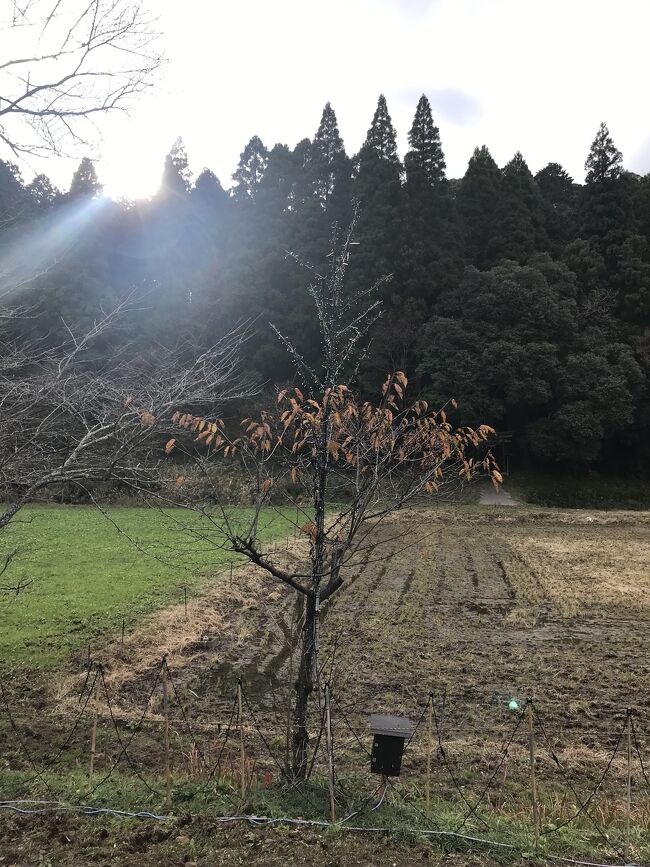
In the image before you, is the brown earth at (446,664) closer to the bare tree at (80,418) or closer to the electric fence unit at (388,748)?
the electric fence unit at (388,748)

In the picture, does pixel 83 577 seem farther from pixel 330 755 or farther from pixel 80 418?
pixel 330 755

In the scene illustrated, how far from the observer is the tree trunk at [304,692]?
3623mm

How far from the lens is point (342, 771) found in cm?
439

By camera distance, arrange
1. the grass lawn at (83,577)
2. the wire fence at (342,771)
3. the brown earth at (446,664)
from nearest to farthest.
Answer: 1. the wire fence at (342,771)
2. the brown earth at (446,664)
3. the grass lawn at (83,577)

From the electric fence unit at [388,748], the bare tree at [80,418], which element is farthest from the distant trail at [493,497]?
the electric fence unit at [388,748]

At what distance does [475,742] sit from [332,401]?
11.7 feet

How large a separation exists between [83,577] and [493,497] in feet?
54.9

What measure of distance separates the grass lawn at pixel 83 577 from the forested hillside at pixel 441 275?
8179mm

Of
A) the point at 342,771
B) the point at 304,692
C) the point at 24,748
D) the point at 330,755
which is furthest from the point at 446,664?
the point at 24,748

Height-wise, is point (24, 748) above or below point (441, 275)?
below

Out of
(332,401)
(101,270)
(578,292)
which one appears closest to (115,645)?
(332,401)

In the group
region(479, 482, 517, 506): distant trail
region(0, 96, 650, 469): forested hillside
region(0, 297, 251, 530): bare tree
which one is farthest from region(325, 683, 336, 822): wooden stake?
region(479, 482, 517, 506): distant trail

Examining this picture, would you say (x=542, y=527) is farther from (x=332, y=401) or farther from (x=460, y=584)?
(x=332, y=401)

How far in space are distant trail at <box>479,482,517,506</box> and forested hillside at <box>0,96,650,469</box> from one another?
259 cm
